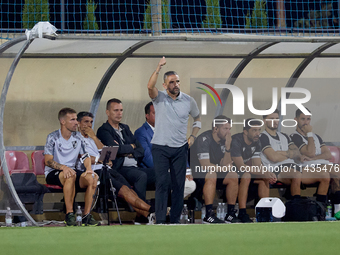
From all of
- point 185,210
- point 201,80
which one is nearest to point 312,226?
point 185,210

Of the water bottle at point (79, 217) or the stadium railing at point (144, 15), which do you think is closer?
the water bottle at point (79, 217)

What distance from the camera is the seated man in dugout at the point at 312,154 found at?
21.8 ft

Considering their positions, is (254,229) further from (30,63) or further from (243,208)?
(30,63)

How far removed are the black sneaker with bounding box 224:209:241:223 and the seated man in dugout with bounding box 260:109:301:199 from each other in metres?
0.64

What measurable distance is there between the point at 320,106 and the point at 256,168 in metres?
1.06

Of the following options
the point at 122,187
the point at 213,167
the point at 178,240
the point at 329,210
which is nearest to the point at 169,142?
the point at 213,167

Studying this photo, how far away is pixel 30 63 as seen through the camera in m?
6.55

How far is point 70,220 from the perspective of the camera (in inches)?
247

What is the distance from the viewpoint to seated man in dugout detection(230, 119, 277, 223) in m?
6.48

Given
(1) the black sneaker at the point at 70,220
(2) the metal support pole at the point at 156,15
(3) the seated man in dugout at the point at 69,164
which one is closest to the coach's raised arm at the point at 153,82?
(3) the seated man in dugout at the point at 69,164

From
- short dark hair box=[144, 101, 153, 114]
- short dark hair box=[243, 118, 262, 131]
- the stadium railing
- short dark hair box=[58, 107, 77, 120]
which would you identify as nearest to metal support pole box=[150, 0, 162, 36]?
short dark hair box=[144, 101, 153, 114]

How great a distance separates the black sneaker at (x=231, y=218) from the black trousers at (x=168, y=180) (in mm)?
561

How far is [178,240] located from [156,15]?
3.39 m

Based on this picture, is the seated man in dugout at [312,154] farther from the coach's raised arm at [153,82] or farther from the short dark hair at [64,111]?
the short dark hair at [64,111]
